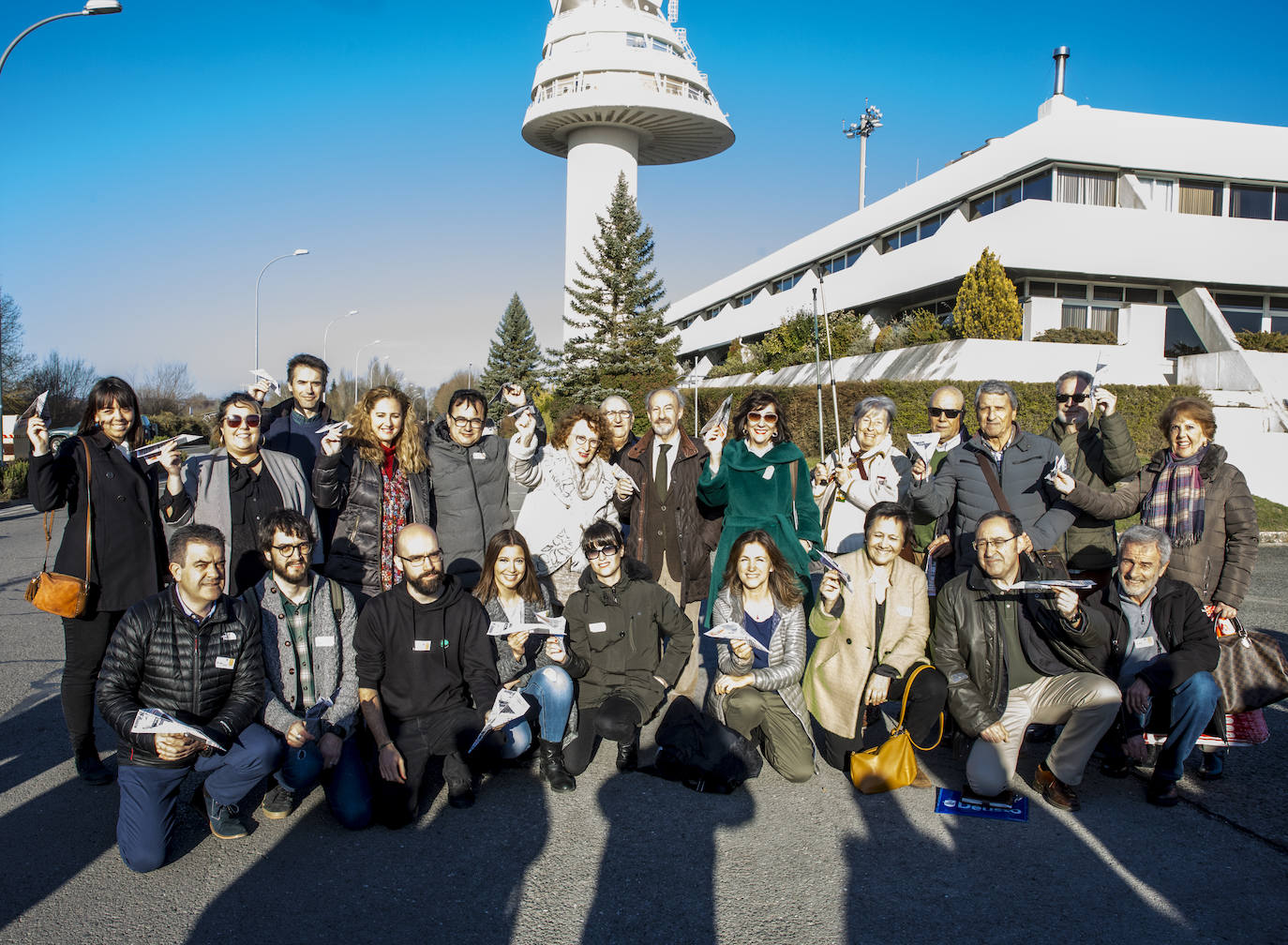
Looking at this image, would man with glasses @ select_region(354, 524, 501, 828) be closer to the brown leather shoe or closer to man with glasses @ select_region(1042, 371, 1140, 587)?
the brown leather shoe

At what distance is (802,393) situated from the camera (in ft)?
76.6

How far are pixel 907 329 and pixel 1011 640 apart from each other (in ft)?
80.0

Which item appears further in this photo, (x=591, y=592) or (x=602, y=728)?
(x=591, y=592)

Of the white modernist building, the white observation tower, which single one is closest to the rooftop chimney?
the white modernist building

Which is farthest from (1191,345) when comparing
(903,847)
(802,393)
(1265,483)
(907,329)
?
(903,847)

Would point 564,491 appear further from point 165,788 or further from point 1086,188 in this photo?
point 1086,188

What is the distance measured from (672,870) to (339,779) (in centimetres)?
160

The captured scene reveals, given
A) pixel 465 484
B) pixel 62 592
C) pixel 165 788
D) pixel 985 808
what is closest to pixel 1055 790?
pixel 985 808

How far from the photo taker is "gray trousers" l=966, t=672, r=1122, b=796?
4059mm

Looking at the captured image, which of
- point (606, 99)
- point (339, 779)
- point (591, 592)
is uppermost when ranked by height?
point (606, 99)

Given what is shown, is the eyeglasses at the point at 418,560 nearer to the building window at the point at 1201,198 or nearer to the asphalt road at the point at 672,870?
the asphalt road at the point at 672,870

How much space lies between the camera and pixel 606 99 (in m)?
35.8

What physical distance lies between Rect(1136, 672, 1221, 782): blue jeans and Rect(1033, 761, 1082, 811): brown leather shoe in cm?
46

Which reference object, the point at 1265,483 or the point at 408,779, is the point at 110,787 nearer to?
the point at 408,779
